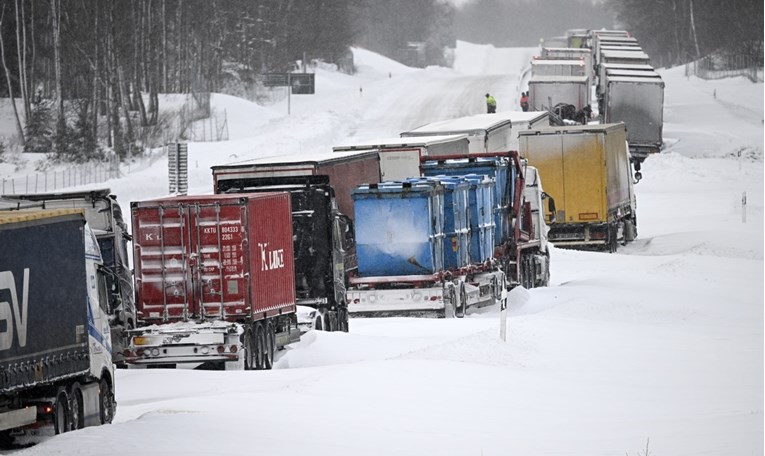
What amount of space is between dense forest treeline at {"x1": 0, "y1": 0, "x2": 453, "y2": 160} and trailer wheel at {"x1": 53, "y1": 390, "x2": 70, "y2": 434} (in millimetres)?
50898

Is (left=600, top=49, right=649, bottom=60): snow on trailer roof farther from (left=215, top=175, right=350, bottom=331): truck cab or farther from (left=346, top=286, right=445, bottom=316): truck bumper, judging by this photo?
(left=215, top=175, right=350, bottom=331): truck cab

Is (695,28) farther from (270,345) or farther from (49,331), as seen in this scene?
(49,331)

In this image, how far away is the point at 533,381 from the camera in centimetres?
1811

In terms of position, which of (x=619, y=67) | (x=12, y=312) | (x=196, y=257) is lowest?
(x=12, y=312)

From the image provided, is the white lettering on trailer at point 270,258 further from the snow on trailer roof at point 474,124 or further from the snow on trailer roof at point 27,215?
the snow on trailer roof at point 474,124

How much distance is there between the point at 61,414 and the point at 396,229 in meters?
12.4

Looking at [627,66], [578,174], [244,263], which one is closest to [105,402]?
[244,263]

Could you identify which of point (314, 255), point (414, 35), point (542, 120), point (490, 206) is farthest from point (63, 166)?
point (414, 35)

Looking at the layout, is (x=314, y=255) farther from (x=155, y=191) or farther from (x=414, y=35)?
(x=414, y=35)

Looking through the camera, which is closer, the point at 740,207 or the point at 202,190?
the point at 740,207

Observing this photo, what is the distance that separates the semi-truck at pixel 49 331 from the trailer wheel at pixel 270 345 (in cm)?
538

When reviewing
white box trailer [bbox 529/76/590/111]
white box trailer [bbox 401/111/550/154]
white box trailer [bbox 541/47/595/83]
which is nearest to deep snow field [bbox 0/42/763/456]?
white box trailer [bbox 401/111/550/154]

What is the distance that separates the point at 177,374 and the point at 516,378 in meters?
4.55

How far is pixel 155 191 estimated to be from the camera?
52.2 metres
